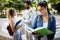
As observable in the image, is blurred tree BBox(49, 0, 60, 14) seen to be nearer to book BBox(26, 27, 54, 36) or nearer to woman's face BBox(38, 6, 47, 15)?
woman's face BBox(38, 6, 47, 15)

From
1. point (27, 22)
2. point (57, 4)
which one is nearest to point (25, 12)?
point (27, 22)

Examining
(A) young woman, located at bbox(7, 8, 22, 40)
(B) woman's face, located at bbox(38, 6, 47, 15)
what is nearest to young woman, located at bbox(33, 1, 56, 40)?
(B) woman's face, located at bbox(38, 6, 47, 15)

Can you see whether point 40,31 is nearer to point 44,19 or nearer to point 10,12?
point 44,19

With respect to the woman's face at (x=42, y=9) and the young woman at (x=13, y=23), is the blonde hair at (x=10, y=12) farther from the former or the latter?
the woman's face at (x=42, y=9)

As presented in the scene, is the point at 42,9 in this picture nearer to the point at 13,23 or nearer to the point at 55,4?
the point at 55,4

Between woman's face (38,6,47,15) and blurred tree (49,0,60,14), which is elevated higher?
blurred tree (49,0,60,14)

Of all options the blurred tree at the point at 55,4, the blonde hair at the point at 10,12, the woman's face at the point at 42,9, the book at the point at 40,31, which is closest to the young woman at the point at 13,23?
the blonde hair at the point at 10,12

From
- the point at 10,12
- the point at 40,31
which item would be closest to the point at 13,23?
the point at 10,12

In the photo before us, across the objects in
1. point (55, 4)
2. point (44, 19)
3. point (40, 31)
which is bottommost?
point (40, 31)

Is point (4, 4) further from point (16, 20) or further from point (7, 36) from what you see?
point (7, 36)

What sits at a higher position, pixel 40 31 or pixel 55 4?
pixel 55 4

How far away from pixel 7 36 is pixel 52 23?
47 cm

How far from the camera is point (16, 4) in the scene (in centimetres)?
163

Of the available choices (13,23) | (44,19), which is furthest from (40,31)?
(13,23)
